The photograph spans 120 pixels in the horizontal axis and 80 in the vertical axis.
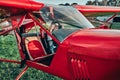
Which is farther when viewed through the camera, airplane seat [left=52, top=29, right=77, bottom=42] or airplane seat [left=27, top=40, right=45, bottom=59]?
airplane seat [left=27, top=40, right=45, bottom=59]

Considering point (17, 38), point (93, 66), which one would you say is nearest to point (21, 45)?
point (17, 38)

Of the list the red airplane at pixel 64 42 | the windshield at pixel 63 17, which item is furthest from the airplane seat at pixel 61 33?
the windshield at pixel 63 17

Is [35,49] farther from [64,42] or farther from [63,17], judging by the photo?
[64,42]

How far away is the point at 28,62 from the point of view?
19.2ft

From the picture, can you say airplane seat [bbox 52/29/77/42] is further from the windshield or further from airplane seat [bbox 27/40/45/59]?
airplane seat [bbox 27/40/45/59]

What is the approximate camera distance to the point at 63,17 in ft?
17.9

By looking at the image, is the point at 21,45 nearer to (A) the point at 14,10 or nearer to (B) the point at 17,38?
(B) the point at 17,38

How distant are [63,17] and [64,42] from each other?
40.3 inches

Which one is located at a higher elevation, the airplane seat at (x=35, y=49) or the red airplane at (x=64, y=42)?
the red airplane at (x=64, y=42)

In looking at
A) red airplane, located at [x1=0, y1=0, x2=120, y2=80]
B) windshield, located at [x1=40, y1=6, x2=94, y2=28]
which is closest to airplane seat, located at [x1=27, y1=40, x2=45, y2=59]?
red airplane, located at [x1=0, y1=0, x2=120, y2=80]

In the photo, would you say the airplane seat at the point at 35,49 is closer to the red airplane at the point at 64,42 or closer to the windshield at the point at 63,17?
the red airplane at the point at 64,42

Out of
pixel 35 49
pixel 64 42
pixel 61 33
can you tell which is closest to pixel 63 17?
pixel 61 33

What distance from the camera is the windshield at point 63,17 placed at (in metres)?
5.33

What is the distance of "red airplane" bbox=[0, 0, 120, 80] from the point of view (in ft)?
12.7
